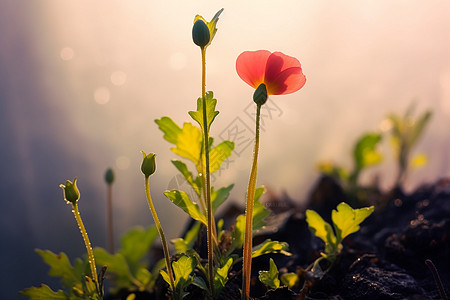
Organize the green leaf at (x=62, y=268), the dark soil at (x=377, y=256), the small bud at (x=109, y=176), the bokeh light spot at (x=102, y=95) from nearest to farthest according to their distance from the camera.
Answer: the dark soil at (x=377, y=256) → the green leaf at (x=62, y=268) → the small bud at (x=109, y=176) → the bokeh light spot at (x=102, y=95)

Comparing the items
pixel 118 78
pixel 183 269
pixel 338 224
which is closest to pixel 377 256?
pixel 338 224

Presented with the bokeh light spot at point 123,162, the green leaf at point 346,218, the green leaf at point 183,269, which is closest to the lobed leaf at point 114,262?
the green leaf at point 183,269

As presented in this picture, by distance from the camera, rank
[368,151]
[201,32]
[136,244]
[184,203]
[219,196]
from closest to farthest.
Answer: [201,32]
[184,203]
[219,196]
[136,244]
[368,151]

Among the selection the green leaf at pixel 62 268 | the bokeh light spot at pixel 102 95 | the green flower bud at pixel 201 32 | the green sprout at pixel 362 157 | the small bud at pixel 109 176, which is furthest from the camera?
the bokeh light spot at pixel 102 95

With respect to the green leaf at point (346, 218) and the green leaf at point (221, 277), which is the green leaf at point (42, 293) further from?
the green leaf at point (346, 218)

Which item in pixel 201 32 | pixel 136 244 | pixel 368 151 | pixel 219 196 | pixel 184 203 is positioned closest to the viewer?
pixel 201 32

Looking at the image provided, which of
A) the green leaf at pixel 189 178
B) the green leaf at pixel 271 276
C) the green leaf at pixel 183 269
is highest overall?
the green leaf at pixel 189 178

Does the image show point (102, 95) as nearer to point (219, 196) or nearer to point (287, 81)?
point (219, 196)
